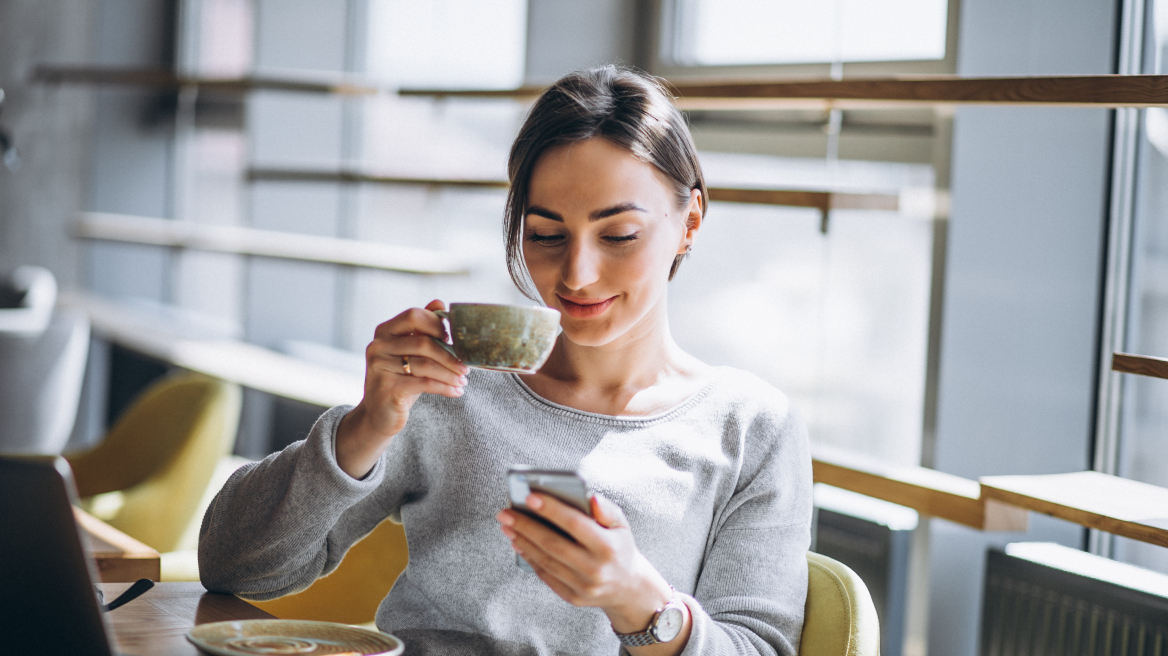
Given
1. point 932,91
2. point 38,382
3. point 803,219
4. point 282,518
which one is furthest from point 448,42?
point 282,518

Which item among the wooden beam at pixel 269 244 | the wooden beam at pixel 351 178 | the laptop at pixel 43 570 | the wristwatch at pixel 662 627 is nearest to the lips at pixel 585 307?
the wristwatch at pixel 662 627

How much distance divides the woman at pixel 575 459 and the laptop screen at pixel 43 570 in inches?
15.9

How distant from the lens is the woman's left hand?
0.98m

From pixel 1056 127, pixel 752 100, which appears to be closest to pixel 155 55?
pixel 752 100

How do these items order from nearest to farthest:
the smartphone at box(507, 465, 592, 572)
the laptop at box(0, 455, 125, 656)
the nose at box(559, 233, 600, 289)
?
the laptop at box(0, 455, 125, 656) → the smartphone at box(507, 465, 592, 572) → the nose at box(559, 233, 600, 289)

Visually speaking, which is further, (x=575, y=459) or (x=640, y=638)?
(x=575, y=459)

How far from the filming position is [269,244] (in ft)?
14.5

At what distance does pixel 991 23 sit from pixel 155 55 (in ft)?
15.9

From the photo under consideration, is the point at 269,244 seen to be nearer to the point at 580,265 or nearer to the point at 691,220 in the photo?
the point at 691,220

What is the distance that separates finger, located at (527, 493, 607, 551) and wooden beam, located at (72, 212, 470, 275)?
2607mm

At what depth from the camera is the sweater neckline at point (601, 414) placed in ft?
4.73

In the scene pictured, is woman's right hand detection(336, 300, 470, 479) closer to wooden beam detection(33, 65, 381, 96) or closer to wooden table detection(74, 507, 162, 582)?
wooden table detection(74, 507, 162, 582)

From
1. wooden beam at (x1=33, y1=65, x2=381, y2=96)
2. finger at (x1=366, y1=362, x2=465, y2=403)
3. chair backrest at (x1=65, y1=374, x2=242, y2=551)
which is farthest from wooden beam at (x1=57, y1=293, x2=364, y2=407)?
finger at (x1=366, y1=362, x2=465, y2=403)

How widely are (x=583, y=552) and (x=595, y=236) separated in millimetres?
483
